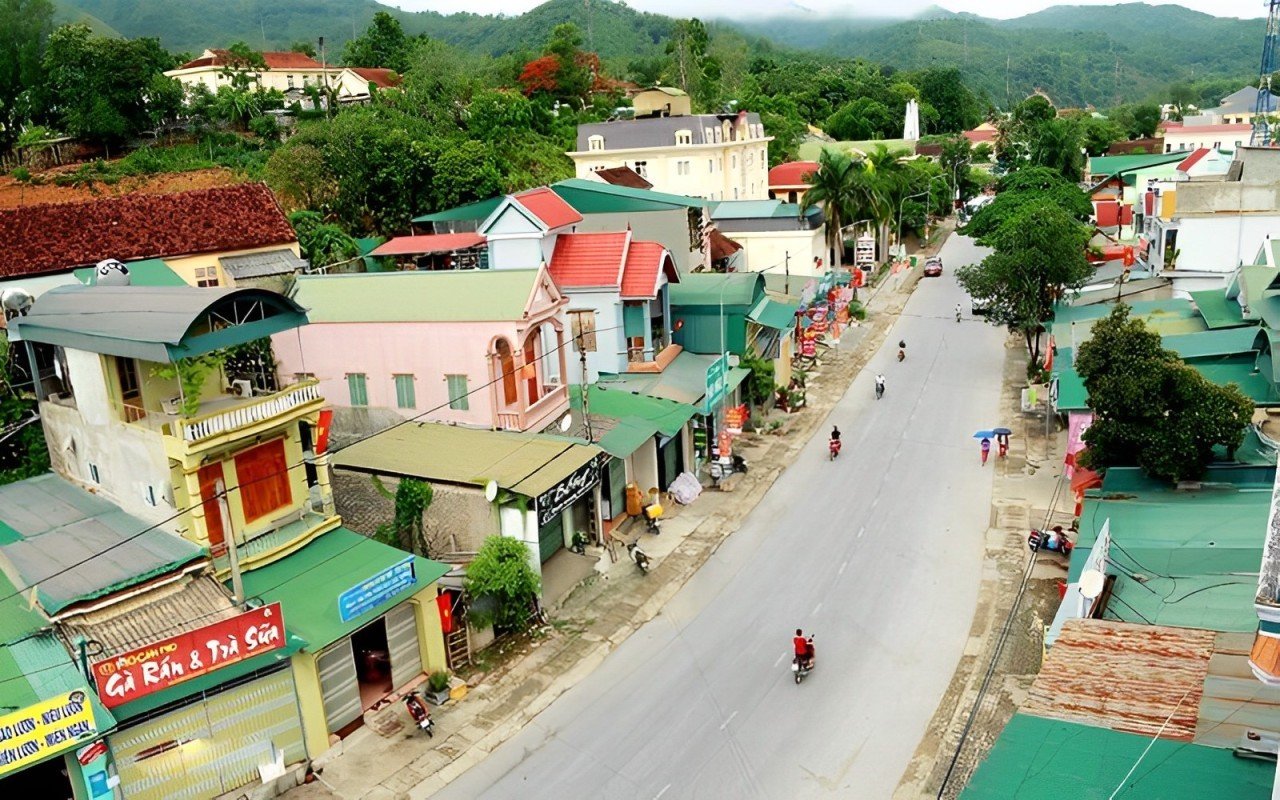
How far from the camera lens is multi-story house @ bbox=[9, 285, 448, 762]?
58.7ft

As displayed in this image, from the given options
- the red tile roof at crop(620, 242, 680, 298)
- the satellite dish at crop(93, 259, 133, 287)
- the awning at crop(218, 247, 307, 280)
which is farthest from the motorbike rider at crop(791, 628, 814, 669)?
the awning at crop(218, 247, 307, 280)

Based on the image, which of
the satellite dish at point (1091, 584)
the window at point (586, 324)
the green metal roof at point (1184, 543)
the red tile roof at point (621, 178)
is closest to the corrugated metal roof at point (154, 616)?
the satellite dish at point (1091, 584)

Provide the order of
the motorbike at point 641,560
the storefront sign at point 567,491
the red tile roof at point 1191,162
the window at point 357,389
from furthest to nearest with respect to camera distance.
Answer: the red tile roof at point 1191,162 → the window at point 357,389 → the motorbike at point 641,560 → the storefront sign at point 567,491

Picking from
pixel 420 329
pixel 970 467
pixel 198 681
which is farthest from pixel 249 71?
pixel 198 681

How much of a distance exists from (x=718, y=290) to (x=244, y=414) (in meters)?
21.6

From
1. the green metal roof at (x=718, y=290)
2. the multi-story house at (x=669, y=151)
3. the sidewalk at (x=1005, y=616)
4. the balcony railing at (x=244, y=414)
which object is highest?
the multi-story house at (x=669, y=151)

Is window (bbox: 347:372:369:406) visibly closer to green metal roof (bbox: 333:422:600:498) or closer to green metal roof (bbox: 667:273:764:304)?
green metal roof (bbox: 333:422:600:498)

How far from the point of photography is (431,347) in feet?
85.9

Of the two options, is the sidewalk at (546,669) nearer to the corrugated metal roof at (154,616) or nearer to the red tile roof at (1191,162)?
the corrugated metal roof at (154,616)

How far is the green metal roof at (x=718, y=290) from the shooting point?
36.2 metres

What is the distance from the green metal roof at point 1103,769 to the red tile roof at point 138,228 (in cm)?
2959

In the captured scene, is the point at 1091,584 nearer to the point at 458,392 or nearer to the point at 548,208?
the point at 458,392

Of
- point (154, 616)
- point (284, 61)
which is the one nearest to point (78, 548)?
point (154, 616)

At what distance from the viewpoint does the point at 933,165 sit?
9894 cm
